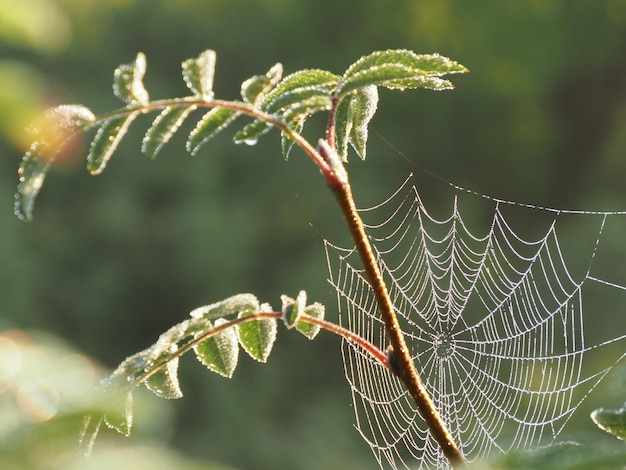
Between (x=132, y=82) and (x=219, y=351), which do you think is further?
(x=219, y=351)

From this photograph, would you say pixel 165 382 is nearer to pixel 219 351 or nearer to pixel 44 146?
pixel 219 351

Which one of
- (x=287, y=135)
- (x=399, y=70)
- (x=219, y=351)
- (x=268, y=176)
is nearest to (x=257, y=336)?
(x=219, y=351)

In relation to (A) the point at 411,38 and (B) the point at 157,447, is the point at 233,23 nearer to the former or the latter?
(A) the point at 411,38

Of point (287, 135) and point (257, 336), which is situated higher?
point (287, 135)

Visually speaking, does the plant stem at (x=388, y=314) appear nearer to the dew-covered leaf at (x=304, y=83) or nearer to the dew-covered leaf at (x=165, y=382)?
the dew-covered leaf at (x=304, y=83)

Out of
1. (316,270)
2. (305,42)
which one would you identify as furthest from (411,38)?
(316,270)

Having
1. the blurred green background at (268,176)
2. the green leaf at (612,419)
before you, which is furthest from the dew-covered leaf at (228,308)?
the blurred green background at (268,176)
